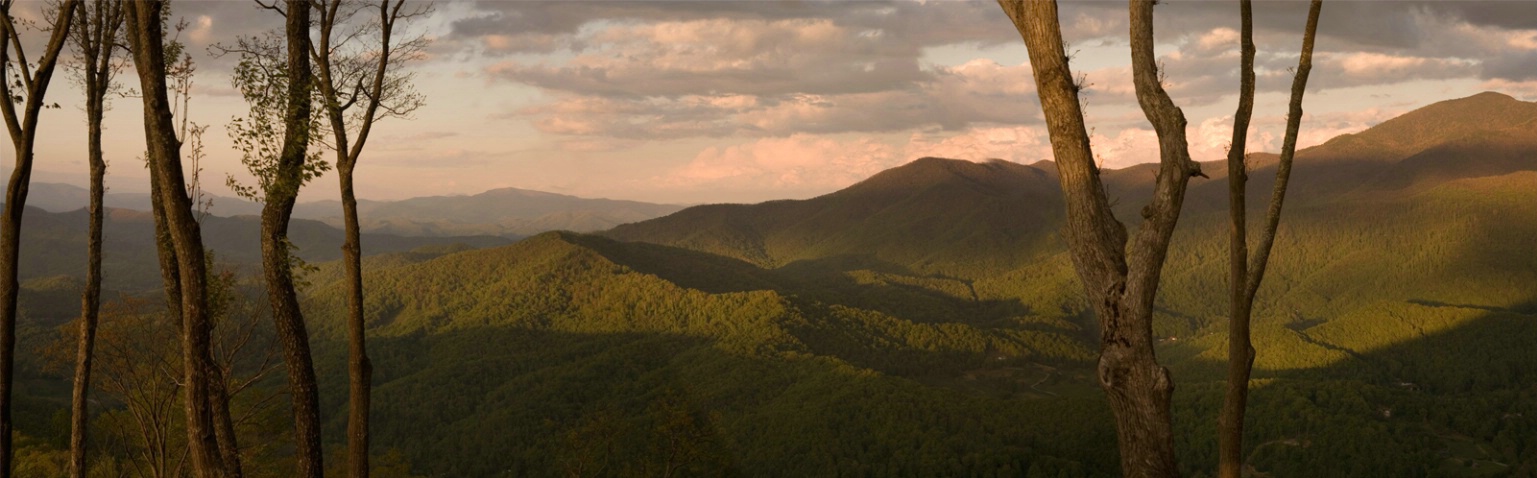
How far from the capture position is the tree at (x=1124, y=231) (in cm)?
802

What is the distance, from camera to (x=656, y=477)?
4303 cm

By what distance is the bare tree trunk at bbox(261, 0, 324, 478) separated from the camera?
12.3 m

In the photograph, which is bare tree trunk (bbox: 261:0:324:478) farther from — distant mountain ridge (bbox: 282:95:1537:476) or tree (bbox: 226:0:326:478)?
distant mountain ridge (bbox: 282:95:1537:476)

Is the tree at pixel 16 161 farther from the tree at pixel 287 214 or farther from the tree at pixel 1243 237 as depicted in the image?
the tree at pixel 1243 237

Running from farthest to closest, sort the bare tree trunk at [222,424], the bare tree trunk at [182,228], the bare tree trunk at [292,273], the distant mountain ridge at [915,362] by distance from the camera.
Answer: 1. the distant mountain ridge at [915,362]
2. the bare tree trunk at [292,273]
3. the bare tree trunk at [222,424]
4. the bare tree trunk at [182,228]

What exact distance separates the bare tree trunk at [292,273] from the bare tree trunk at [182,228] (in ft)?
3.69

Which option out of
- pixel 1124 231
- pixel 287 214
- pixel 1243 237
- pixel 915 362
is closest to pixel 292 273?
pixel 287 214

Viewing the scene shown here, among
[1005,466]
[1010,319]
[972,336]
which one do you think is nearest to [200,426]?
[1005,466]

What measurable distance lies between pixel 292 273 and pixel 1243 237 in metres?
12.3

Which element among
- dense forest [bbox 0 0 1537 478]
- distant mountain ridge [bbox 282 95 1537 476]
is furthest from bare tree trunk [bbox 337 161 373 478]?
distant mountain ridge [bbox 282 95 1537 476]

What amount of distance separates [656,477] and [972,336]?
333 feet

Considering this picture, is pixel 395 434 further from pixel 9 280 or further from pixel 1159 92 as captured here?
pixel 1159 92

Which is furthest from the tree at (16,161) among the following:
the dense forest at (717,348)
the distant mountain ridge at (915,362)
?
the distant mountain ridge at (915,362)

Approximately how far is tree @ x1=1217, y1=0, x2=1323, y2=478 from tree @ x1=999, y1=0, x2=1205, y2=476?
228 cm
